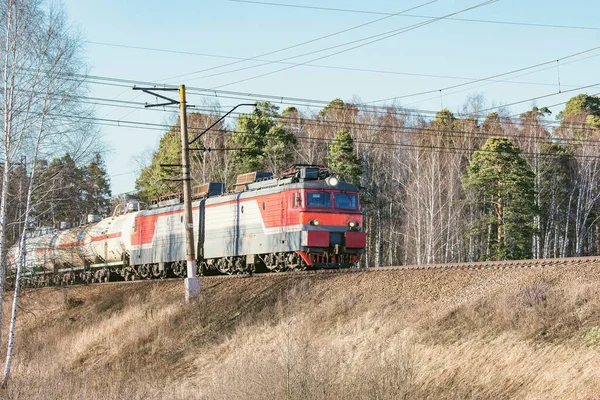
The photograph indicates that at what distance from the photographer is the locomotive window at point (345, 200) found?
1097 inches

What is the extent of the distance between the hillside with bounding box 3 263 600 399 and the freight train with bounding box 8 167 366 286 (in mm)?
1759

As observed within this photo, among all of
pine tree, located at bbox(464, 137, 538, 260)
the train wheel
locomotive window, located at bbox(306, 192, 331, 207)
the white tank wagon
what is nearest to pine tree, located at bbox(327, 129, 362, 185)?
pine tree, located at bbox(464, 137, 538, 260)

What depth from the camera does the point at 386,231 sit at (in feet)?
215

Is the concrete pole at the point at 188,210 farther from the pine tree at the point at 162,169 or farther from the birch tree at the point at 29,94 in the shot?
the pine tree at the point at 162,169

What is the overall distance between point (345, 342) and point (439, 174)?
3698 centimetres

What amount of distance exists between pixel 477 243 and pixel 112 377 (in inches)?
1603

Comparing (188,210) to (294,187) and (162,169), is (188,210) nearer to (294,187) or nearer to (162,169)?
(294,187)

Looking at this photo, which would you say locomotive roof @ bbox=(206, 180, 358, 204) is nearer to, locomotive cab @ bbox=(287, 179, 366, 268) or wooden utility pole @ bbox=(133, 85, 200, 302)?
locomotive cab @ bbox=(287, 179, 366, 268)

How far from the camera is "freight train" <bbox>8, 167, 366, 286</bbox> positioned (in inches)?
1063

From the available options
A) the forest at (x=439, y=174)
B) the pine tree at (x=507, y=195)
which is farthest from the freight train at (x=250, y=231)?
the pine tree at (x=507, y=195)

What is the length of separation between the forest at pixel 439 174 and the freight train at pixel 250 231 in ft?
46.6

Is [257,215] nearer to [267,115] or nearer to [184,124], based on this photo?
[184,124]

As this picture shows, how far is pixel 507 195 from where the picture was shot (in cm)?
4956

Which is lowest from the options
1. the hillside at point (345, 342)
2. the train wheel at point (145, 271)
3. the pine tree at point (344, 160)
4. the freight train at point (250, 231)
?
the hillside at point (345, 342)
